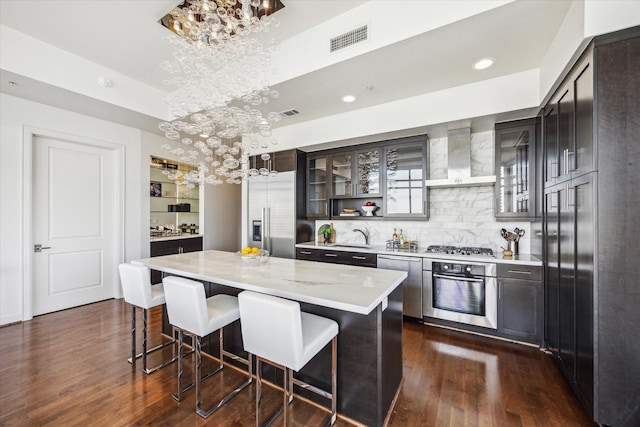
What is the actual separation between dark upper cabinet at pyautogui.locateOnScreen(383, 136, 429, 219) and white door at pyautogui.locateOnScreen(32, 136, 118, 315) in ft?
14.3

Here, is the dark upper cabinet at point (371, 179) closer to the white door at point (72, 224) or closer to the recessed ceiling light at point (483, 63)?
the recessed ceiling light at point (483, 63)

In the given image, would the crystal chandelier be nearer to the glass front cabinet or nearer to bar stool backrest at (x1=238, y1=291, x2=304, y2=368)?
the glass front cabinet

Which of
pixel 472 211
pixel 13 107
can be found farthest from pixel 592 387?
pixel 13 107

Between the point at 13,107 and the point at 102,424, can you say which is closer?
the point at 102,424

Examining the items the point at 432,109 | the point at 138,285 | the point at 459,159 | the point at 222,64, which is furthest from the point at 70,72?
the point at 459,159

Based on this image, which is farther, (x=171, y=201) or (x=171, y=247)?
(x=171, y=201)

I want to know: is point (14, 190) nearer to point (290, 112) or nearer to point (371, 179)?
point (290, 112)

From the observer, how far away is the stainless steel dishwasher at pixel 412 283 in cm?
327

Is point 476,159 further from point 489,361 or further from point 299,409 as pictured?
point 299,409

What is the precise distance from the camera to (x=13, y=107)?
3.27 meters

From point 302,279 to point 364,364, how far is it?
2.26ft

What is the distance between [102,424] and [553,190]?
12.8ft

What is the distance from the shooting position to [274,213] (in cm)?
461

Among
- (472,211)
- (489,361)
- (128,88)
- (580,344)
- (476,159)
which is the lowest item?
(489,361)
